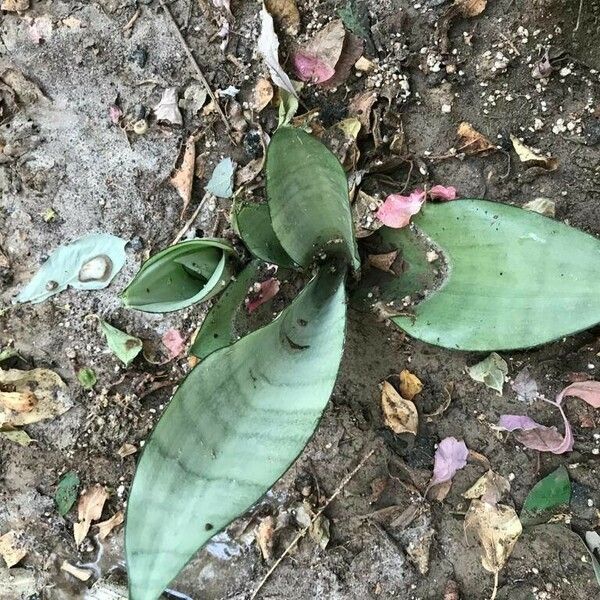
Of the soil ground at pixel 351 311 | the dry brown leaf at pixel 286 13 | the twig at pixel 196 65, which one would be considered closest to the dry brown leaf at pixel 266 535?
the soil ground at pixel 351 311

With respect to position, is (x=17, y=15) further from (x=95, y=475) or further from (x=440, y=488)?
(x=440, y=488)

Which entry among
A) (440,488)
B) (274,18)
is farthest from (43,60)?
(440,488)

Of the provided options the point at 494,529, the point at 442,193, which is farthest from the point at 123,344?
the point at 494,529

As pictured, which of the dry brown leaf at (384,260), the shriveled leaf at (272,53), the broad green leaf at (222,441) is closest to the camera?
the broad green leaf at (222,441)

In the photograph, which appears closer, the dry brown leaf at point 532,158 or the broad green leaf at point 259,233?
the broad green leaf at point 259,233

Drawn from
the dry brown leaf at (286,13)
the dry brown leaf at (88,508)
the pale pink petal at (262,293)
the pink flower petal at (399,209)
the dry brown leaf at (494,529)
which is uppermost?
the dry brown leaf at (286,13)

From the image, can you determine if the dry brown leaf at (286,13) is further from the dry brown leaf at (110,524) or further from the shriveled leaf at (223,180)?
the dry brown leaf at (110,524)
